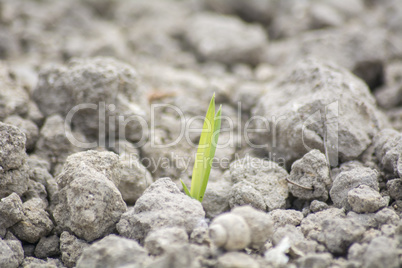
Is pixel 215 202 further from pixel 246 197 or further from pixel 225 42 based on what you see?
pixel 225 42

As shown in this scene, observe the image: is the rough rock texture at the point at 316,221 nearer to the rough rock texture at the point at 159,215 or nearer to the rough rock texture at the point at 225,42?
the rough rock texture at the point at 159,215

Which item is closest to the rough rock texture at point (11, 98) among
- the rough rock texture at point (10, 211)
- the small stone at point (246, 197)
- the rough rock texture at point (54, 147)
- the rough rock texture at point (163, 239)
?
the rough rock texture at point (54, 147)

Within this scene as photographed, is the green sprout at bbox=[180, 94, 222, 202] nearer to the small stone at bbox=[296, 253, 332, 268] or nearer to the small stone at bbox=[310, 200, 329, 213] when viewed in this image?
the small stone at bbox=[310, 200, 329, 213]

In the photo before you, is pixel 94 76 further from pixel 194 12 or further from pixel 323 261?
pixel 194 12

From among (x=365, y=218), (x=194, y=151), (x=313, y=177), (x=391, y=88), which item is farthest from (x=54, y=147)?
(x=391, y=88)

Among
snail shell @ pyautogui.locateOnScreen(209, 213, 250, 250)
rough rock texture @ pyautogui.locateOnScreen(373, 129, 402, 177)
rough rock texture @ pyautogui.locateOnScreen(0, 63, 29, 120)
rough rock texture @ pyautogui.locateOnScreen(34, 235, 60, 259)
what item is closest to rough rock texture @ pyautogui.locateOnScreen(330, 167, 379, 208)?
rough rock texture @ pyautogui.locateOnScreen(373, 129, 402, 177)

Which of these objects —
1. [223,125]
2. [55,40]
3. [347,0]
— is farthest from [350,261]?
[347,0]

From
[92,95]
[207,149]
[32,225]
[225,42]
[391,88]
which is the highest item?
[225,42]
